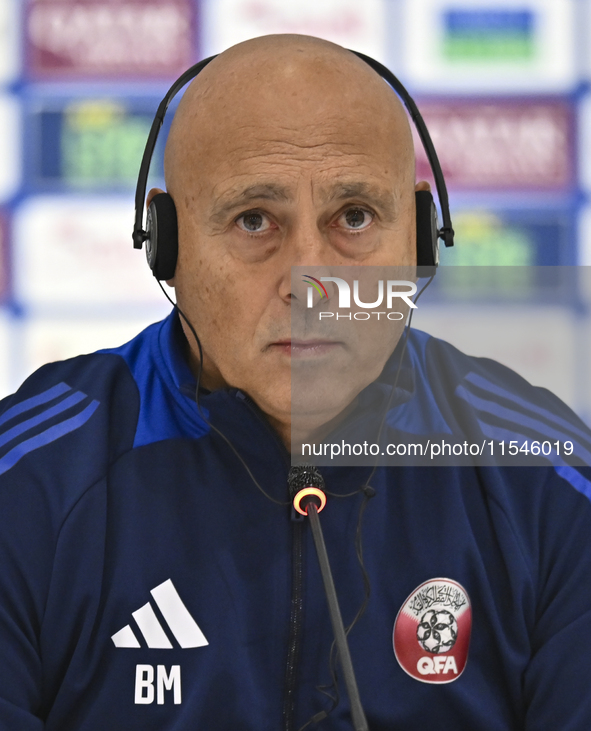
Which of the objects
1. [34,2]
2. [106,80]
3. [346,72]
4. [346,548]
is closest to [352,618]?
[346,548]

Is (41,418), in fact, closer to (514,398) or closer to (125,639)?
(125,639)

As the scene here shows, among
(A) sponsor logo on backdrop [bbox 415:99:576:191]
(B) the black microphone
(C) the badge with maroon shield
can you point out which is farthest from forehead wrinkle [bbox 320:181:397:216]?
(A) sponsor logo on backdrop [bbox 415:99:576:191]

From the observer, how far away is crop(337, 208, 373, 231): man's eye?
991 mm

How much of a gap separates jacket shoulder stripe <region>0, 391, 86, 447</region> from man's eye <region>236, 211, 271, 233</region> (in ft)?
0.96

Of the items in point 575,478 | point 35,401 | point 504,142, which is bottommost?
point 575,478

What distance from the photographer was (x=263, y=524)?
0.97 meters

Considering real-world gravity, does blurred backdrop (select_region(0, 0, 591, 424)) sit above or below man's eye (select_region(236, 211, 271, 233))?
above

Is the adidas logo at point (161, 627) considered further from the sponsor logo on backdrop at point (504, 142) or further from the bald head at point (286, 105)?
the sponsor logo on backdrop at point (504, 142)

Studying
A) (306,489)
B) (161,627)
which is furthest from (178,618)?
(306,489)

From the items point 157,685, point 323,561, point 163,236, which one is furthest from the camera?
point 163,236

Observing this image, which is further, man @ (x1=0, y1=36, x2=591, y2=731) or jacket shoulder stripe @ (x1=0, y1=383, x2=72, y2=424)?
jacket shoulder stripe @ (x1=0, y1=383, x2=72, y2=424)

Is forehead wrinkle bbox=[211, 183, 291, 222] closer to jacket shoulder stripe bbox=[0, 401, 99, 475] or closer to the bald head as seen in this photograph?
the bald head

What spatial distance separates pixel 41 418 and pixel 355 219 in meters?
0.45

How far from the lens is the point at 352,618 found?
95 centimetres
